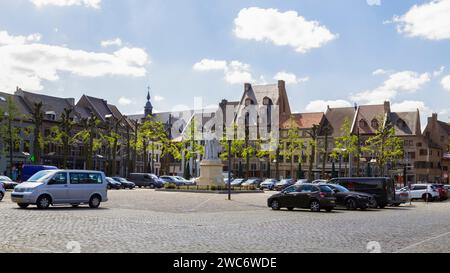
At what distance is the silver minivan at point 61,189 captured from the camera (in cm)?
2589

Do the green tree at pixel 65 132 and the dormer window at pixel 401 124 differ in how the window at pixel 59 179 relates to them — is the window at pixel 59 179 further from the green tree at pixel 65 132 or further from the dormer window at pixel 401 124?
the dormer window at pixel 401 124

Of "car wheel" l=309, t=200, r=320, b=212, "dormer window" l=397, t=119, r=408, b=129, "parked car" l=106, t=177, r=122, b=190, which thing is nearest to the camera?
"car wheel" l=309, t=200, r=320, b=212

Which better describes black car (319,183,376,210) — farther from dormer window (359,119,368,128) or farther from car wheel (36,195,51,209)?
dormer window (359,119,368,128)

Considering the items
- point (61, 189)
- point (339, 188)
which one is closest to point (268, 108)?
point (339, 188)

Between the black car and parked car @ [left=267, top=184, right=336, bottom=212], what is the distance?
237 centimetres

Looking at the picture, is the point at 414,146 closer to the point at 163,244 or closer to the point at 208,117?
the point at 208,117

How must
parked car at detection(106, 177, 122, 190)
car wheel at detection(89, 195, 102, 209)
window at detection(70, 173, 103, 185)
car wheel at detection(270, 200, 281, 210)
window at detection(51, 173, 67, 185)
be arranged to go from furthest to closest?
1. parked car at detection(106, 177, 122, 190)
2. car wheel at detection(270, 200, 281, 210)
3. car wheel at detection(89, 195, 102, 209)
4. window at detection(70, 173, 103, 185)
5. window at detection(51, 173, 67, 185)

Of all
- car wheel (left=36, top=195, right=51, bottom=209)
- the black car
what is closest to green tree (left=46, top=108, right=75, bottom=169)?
car wheel (left=36, top=195, right=51, bottom=209)

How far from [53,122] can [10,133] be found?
22.8 meters

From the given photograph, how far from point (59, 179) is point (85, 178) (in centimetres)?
147

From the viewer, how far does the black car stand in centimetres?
3109

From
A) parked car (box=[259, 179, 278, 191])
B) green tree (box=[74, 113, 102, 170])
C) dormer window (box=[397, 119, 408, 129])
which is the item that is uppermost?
dormer window (box=[397, 119, 408, 129])

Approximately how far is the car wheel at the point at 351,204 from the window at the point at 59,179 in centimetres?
Answer: 1604

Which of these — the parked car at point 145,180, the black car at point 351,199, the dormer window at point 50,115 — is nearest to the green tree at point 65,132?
the dormer window at point 50,115
